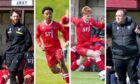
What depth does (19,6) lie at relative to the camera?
516 inches

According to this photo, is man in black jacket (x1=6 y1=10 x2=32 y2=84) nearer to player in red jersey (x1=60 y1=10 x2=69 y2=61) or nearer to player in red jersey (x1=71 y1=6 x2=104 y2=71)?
player in red jersey (x1=60 y1=10 x2=69 y2=61)

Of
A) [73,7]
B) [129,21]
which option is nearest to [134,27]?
[129,21]

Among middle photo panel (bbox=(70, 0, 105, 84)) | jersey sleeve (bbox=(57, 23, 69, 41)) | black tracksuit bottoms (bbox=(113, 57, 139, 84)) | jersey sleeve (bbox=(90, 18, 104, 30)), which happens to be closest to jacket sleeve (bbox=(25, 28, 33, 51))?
jersey sleeve (bbox=(57, 23, 69, 41))

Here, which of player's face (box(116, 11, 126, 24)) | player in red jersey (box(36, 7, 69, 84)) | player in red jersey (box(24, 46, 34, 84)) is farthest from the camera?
player in red jersey (box(24, 46, 34, 84))

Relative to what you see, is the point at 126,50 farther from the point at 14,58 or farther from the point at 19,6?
the point at 19,6

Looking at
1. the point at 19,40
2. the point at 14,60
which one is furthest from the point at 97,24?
the point at 14,60

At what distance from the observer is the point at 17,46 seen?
377 inches

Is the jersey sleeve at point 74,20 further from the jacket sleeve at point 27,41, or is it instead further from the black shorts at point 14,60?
the black shorts at point 14,60

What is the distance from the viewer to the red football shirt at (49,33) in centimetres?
991

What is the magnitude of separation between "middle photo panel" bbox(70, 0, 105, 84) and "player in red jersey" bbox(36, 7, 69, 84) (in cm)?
23

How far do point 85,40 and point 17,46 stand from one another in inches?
52.4

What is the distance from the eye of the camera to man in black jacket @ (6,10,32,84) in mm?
9516

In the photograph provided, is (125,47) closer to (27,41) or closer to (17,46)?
(27,41)

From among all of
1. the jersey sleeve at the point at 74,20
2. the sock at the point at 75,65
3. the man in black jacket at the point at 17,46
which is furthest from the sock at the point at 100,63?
the man in black jacket at the point at 17,46
